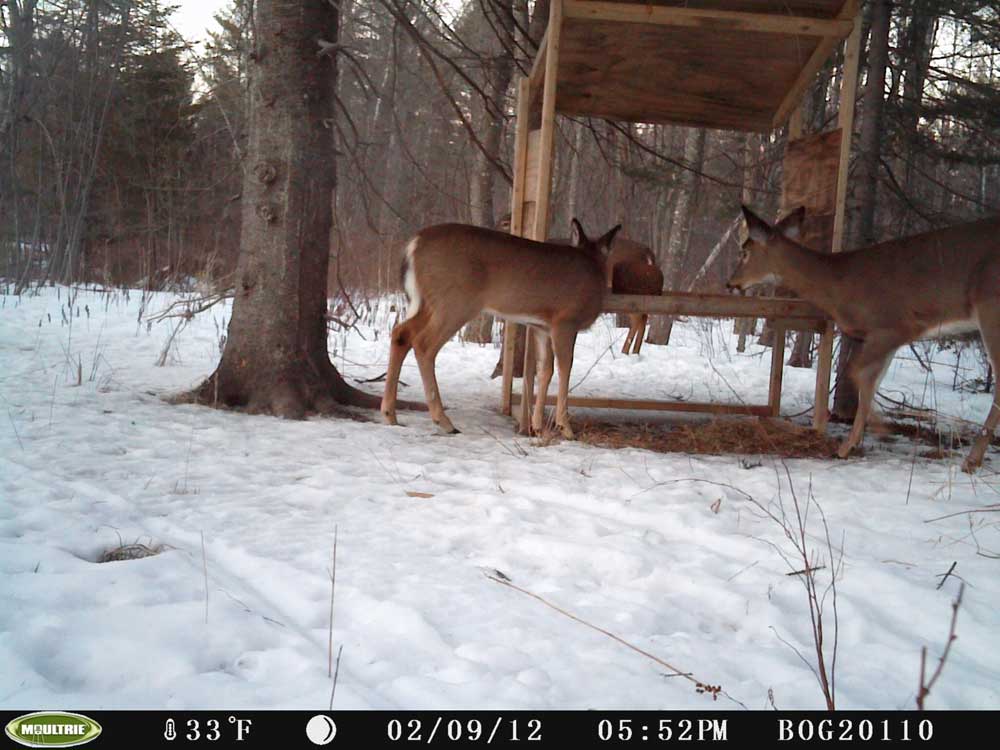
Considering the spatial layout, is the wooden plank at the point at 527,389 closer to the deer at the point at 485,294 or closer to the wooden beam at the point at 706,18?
the deer at the point at 485,294

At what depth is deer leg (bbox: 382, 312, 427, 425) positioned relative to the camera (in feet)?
19.5

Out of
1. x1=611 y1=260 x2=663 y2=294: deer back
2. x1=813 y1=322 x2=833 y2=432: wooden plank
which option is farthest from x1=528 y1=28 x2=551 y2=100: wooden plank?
x1=813 y1=322 x2=833 y2=432: wooden plank

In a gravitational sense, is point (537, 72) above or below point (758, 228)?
above

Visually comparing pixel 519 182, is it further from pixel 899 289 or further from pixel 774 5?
pixel 899 289

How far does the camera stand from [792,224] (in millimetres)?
6348

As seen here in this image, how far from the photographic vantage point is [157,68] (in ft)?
63.3

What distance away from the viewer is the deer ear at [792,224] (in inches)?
249

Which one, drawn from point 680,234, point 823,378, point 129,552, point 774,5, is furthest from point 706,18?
point 680,234

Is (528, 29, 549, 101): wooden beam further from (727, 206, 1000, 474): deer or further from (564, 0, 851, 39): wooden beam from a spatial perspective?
(727, 206, 1000, 474): deer

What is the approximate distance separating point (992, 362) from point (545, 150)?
358 centimetres
